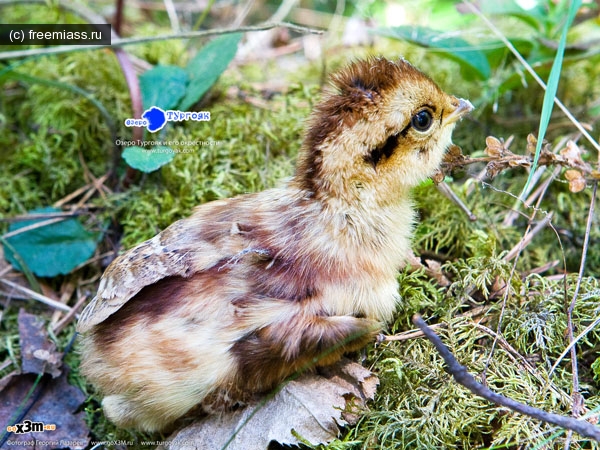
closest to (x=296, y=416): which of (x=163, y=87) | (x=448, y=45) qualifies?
(x=163, y=87)

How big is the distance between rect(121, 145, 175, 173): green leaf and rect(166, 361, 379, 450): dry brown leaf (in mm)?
1154

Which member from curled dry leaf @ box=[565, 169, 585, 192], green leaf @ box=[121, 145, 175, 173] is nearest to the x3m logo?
green leaf @ box=[121, 145, 175, 173]

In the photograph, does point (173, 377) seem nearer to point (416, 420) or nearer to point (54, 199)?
point (416, 420)

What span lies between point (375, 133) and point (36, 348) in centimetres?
168

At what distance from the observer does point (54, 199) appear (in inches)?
121

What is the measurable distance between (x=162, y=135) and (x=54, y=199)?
65cm

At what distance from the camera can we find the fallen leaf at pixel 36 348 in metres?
2.45

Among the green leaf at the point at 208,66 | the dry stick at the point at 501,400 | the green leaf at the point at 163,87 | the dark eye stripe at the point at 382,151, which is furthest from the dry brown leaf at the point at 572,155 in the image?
the green leaf at the point at 163,87

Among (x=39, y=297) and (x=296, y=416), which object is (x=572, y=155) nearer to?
(x=296, y=416)

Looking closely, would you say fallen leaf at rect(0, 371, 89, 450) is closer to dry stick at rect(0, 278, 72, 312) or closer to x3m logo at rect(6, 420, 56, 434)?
x3m logo at rect(6, 420, 56, 434)

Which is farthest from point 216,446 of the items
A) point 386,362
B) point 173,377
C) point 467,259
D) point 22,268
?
point 22,268

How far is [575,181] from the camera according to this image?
2188 millimetres

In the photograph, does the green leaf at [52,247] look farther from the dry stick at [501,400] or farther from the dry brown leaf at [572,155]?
the dry brown leaf at [572,155]

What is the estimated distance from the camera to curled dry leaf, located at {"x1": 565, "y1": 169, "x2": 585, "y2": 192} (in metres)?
2.19
